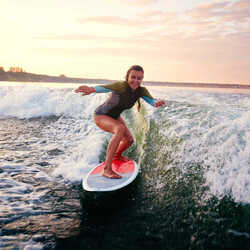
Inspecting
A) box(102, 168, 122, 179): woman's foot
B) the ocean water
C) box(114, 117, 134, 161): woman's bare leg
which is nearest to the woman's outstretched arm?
box(114, 117, 134, 161): woman's bare leg

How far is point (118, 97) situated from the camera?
426 centimetres

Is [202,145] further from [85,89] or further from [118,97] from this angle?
[85,89]

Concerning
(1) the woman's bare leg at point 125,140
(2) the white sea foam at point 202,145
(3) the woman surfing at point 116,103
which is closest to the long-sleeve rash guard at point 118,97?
(3) the woman surfing at point 116,103

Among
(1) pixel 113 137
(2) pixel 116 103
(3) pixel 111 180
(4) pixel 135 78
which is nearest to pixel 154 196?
(3) pixel 111 180

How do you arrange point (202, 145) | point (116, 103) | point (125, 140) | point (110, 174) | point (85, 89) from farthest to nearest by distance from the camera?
point (125, 140)
point (116, 103)
point (202, 145)
point (110, 174)
point (85, 89)

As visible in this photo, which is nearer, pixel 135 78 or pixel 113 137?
pixel 113 137

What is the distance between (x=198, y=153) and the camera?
4.12m

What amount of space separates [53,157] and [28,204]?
2613 mm

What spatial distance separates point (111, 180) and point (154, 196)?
778 mm

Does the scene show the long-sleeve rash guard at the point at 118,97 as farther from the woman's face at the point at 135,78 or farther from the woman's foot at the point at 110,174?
the woman's foot at the point at 110,174

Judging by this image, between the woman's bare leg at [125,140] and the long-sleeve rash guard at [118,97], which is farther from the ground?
the long-sleeve rash guard at [118,97]

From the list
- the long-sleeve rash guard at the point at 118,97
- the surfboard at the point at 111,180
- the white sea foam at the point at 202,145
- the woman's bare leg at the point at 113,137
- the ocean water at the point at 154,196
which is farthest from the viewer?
the long-sleeve rash guard at the point at 118,97

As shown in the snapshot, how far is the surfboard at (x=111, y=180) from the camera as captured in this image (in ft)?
12.4

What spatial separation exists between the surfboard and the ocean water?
0.17 m
